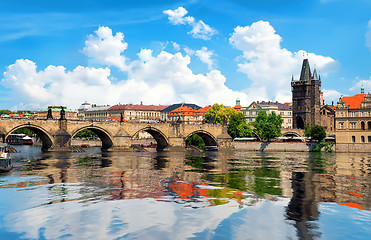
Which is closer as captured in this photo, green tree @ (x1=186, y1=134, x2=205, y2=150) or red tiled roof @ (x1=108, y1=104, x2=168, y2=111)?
green tree @ (x1=186, y1=134, x2=205, y2=150)

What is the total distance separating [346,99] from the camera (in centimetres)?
10469

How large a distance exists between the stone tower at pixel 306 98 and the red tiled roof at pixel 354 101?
10477 mm

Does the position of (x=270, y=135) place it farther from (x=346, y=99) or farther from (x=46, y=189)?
(x=46, y=189)

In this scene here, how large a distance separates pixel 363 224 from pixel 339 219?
914 mm

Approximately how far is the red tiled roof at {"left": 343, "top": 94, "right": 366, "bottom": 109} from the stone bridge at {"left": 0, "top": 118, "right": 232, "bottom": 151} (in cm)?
3738

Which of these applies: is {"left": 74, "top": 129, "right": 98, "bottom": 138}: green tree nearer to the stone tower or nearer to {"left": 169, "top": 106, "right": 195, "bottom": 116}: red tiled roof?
{"left": 169, "top": 106, "right": 195, "bottom": 116}: red tiled roof

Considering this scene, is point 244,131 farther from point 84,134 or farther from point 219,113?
point 84,134

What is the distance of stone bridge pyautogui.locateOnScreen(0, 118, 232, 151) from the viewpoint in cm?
6084

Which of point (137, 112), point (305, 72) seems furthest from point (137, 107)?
point (305, 72)

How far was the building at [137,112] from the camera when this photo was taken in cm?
18012

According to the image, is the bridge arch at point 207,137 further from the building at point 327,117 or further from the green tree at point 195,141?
the building at point 327,117

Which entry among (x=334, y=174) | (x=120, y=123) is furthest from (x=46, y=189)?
(x=120, y=123)

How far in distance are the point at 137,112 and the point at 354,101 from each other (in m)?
A: 102

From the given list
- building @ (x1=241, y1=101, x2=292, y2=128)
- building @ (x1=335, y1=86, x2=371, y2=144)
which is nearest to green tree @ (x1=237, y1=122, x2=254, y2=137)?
building @ (x1=335, y1=86, x2=371, y2=144)
